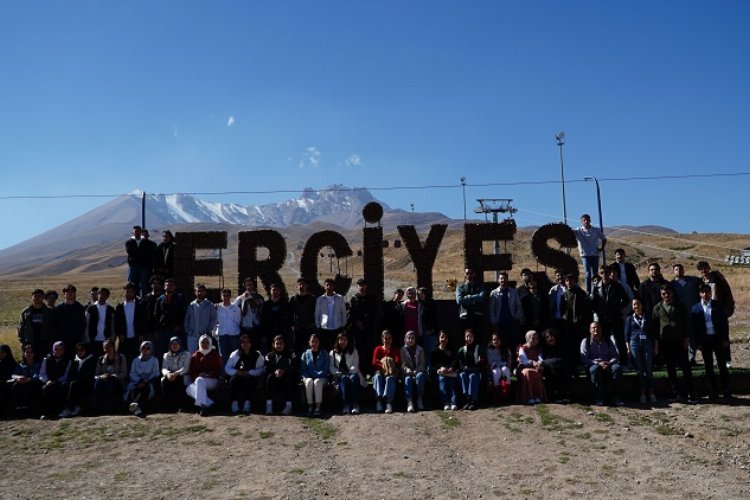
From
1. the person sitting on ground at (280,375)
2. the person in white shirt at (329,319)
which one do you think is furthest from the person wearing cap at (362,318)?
the person sitting on ground at (280,375)

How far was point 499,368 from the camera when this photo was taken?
10.8 m

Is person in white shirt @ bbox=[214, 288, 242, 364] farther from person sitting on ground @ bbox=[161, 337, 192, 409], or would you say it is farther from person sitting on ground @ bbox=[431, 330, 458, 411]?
person sitting on ground @ bbox=[431, 330, 458, 411]

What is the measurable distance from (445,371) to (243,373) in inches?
133

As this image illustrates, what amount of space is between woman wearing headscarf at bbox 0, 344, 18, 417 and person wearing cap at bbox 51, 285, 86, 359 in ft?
2.52

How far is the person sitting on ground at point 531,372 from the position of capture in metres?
10.6

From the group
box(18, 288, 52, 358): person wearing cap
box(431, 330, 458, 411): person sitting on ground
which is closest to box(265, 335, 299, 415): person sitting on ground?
box(431, 330, 458, 411): person sitting on ground

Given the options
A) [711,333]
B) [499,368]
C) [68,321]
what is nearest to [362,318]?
[499,368]

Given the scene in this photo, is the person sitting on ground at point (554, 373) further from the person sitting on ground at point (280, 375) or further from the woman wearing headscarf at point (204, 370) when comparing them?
the woman wearing headscarf at point (204, 370)

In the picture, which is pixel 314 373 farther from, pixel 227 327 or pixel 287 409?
pixel 227 327

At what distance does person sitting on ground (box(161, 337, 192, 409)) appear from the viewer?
34.9 ft

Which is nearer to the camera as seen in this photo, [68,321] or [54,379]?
[54,379]

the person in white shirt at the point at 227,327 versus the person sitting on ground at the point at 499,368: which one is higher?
the person in white shirt at the point at 227,327

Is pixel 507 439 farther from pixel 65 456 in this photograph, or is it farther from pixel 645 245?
pixel 645 245

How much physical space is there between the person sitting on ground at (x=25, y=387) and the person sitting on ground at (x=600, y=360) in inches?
364
